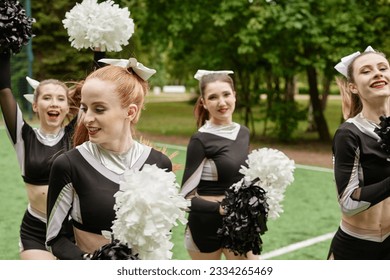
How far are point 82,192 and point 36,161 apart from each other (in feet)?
4.96

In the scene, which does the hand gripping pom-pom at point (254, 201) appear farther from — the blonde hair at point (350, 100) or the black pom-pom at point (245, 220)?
the blonde hair at point (350, 100)

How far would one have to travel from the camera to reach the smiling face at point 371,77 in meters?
2.93

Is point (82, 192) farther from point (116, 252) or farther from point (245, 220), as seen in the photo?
point (245, 220)

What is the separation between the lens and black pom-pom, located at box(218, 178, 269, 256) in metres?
3.16

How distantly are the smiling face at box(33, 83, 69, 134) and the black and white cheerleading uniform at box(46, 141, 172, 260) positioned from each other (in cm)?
158

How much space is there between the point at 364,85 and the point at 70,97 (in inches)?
78.7

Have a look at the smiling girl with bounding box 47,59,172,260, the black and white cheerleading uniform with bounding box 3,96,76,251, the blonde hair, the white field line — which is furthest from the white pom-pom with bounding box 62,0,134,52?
the white field line

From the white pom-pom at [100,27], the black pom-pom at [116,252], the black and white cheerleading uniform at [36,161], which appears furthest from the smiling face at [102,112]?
the black and white cheerleading uniform at [36,161]

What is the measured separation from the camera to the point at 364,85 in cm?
296

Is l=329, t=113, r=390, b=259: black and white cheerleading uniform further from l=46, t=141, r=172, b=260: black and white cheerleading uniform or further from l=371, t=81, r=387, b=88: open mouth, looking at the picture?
l=46, t=141, r=172, b=260: black and white cheerleading uniform

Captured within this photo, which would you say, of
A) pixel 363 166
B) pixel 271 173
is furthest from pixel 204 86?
pixel 363 166

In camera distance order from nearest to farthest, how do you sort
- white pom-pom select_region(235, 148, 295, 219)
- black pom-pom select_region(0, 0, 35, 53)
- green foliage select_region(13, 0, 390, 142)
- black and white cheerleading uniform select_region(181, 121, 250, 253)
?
black pom-pom select_region(0, 0, 35, 53)
white pom-pom select_region(235, 148, 295, 219)
black and white cheerleading uniform select_region(181, 121, 250, 253)
green foliage select_region(13, 0, 390, 142)

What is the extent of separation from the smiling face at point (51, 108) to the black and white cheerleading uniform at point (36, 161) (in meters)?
0.08
